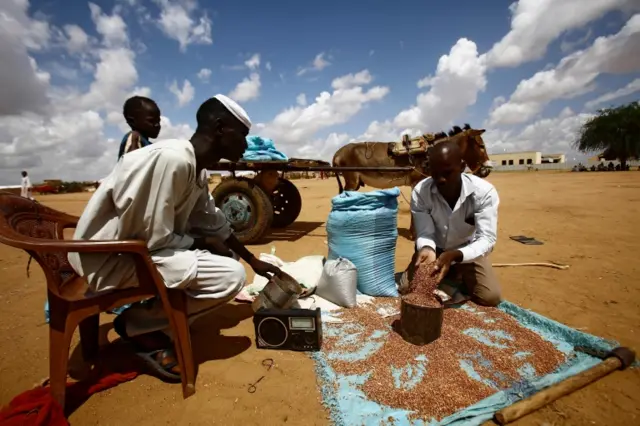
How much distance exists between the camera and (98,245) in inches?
63.7

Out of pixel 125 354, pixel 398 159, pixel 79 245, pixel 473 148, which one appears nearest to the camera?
pixel 79 245

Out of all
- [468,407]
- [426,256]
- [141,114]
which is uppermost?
[141,114]

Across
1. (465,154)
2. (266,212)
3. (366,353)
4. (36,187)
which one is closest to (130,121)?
(266,212)

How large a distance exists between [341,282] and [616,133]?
44.9m

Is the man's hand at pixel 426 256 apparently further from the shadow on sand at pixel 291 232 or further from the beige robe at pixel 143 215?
the shadow on sand at pixel 291 232

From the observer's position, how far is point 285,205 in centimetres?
725

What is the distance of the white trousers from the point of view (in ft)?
6.73

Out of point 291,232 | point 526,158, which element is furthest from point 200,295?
point 526,158

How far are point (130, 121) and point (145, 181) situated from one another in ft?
6.55

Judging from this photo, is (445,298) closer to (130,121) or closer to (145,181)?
(145,181)

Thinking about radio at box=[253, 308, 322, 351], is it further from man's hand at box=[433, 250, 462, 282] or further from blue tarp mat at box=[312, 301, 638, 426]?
man's hand at box=[433, 250, 462, 282]

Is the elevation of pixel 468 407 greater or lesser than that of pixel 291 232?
lesser

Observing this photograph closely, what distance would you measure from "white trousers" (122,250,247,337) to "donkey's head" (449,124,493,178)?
6641 millimetres

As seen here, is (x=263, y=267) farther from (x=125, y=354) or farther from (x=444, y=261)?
(x=444, y=261)
